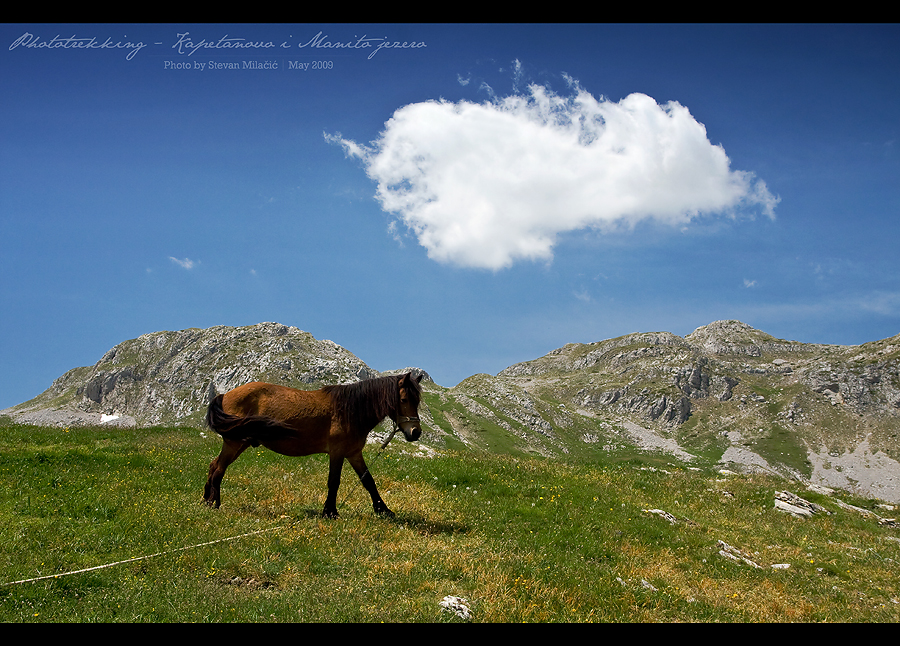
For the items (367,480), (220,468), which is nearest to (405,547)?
(367,480)

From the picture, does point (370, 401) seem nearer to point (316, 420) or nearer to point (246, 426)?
point (316, 420)

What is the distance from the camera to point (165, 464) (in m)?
19.1

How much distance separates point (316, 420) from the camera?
579 inches

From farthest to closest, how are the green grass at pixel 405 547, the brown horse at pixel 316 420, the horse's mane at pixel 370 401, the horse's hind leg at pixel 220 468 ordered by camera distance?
1. the horse's hind leg at pixel 220 468
2. the horse's mane at pixel 370 401
3. the brown horse at pixel 316 420
4. the green grass at pixel 405 547

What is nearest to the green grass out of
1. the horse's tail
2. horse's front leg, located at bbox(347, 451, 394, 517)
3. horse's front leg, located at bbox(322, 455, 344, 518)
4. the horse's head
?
horse's front leg, located at bbox(322, 455, 344, 518)

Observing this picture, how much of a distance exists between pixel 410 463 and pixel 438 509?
19.3 feet

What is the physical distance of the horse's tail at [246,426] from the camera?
14.3 metres

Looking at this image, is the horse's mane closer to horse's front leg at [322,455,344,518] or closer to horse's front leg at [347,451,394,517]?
horse's front leg at [347,451,394,517]

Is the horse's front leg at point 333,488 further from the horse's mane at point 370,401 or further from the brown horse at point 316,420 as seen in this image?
the horse's mane at point 370,401

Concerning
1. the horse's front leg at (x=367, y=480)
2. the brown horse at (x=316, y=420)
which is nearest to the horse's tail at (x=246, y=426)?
the brown horse at (x=316, y=420)

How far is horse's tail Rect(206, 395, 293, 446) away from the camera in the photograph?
14273mm

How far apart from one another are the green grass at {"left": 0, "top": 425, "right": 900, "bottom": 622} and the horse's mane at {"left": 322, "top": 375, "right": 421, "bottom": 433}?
2619 millimetres
